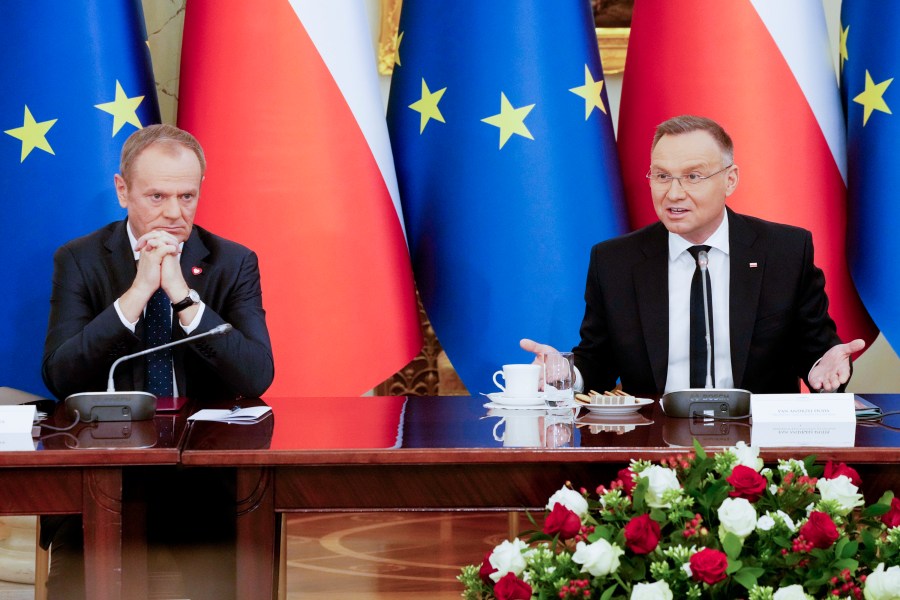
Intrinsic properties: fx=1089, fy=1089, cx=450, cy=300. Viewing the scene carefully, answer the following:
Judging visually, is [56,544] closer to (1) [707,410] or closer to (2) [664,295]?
(1) [707,410]

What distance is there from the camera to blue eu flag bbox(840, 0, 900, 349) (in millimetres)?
3312

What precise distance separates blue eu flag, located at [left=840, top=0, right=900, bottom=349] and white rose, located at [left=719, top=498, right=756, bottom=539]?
2.44 metres

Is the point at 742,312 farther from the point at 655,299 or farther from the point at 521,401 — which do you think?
the point at 521,401

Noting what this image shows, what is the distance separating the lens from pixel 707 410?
2191mm

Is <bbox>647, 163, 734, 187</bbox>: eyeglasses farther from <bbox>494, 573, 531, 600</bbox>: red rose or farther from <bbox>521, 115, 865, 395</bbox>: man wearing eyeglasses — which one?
<bbox>494, 573, 531, 600</bbox>: red rose

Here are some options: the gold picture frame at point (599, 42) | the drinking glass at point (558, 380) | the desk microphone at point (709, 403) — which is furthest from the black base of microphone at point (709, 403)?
the gold picture frame at point (599, 42)

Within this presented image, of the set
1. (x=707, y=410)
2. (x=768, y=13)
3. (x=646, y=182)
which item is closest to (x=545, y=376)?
(x=707, y=410)

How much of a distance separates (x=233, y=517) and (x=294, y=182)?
5.21 ft

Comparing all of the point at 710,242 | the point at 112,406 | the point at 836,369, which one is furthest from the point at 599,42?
the point at 112,406

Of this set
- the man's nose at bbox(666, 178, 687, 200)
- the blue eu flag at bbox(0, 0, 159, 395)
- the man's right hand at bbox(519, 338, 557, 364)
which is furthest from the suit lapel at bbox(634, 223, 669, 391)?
the blue eu flag at bbox(0, 0, 159, 395)

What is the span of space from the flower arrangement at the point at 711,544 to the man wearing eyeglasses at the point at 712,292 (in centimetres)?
163

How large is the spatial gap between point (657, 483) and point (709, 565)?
0.49 feet

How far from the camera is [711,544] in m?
1.09

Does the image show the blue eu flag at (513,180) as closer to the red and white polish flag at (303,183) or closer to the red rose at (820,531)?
the red and white polish flag at (303,183)
